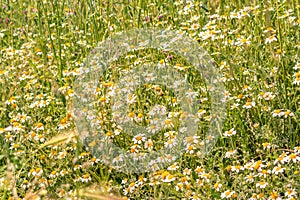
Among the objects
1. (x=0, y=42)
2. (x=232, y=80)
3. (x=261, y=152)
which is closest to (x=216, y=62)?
(x=232, y=80)

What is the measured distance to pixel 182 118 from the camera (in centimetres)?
262

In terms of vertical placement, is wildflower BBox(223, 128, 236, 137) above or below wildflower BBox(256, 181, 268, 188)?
above

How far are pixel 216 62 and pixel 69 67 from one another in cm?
88

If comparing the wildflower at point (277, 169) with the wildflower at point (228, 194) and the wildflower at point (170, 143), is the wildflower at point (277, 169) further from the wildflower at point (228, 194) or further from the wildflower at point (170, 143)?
the wildflower at point (170, 143)

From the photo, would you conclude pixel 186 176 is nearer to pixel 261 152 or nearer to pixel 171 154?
pixel 171 154

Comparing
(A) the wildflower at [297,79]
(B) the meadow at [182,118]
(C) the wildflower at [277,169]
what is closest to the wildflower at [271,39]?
(B) the meadow at [182,118]

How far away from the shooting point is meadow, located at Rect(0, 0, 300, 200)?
7.82 feet

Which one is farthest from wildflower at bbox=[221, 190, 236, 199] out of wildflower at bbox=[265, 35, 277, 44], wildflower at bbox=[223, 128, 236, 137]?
wildflower at bbox=[265, 35, 277, 44]

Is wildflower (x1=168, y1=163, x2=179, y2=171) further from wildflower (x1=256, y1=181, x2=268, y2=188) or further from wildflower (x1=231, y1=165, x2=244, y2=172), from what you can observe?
wildflower (x1=256, y1=181, x2=268, y2=188)

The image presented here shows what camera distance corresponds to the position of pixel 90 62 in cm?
320

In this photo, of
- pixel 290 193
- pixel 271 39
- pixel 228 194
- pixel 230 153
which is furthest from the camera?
pixel 271 39

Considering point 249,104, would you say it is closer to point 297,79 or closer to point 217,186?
point 297,79

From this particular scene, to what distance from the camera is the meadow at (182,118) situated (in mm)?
2383

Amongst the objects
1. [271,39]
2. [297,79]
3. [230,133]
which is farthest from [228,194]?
[271,39]
